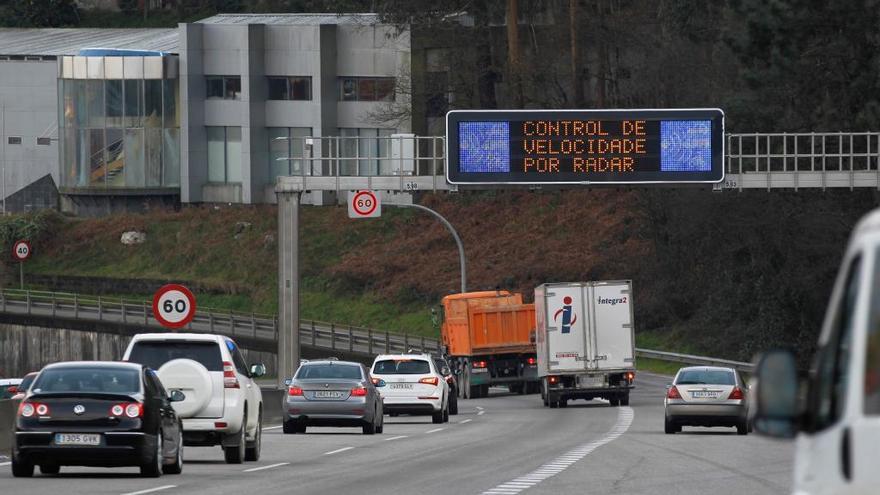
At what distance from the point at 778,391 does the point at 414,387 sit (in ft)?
106

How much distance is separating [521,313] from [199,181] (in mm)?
43256

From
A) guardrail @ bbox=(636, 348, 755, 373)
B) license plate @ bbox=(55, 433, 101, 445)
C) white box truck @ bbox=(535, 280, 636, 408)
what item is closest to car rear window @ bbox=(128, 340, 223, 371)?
license plate @ bbox=(55, 433, 101, 445)

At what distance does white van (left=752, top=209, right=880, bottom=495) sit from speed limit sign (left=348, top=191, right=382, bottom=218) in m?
49.0

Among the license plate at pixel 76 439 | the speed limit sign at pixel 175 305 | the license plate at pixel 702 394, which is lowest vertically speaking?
the license plate at pixel 702 394

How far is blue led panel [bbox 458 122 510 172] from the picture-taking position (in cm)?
4619

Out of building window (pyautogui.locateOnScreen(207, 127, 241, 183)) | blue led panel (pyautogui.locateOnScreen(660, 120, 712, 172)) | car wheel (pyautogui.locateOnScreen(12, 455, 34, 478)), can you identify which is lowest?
car wheel (pyautogui.locateOnScreen(12, 455, 34, 478))

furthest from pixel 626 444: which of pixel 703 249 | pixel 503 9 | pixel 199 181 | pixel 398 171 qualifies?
pixel 199 181

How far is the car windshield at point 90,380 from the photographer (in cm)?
1983

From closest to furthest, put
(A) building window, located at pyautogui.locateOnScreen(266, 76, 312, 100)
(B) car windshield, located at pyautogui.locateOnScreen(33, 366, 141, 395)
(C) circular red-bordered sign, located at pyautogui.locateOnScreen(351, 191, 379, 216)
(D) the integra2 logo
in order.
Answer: (B) car windshield, located at pyautogui.locateOnScreen(33, 366, 141, 395)
(D) the integra2 logo
(C) circular red-bordered sign, located at pyautogui.locateOnScreen(351, 191, 379, 216)
(A) building window, located at pyautogui.locateOnScreen(266, 76, 312, 100)

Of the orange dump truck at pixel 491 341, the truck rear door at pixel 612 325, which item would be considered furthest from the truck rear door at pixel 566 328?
the orange dump truck at pixel 491 341

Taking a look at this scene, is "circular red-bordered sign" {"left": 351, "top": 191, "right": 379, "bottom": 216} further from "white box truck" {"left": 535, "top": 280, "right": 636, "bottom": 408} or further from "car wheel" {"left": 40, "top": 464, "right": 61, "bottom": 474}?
"car wheel" {"left": 40, "top": 464, "right": 61, "bottom": 474}

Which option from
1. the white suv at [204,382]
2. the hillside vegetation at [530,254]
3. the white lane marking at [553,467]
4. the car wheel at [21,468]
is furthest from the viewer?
the hillside vegetation at [530,254]

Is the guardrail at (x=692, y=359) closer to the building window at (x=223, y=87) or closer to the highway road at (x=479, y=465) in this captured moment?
the highway road at (x=479, y=465)

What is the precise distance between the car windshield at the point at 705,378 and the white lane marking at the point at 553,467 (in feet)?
4.75
